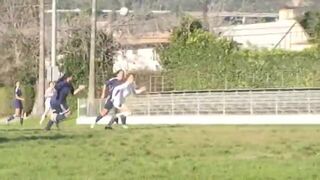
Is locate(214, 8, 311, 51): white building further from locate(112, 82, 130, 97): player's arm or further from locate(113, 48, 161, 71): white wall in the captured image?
locate(112, 82, 130, 97): player's arm

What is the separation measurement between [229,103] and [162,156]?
2390 centimetres

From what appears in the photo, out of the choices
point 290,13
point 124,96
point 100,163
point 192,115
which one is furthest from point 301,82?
point 290,13

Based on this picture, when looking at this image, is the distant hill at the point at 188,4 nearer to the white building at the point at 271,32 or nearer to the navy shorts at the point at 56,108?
the white building at the point at 271,32

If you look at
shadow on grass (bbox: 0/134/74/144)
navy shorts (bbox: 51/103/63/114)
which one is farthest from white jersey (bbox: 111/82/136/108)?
shadow on grass (bbox: 0/134/74/144)

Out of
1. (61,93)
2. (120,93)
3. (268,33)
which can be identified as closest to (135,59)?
(268,33)

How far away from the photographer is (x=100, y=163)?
1446 centimetres

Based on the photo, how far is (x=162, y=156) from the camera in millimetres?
15812

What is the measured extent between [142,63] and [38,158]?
57.7 meters

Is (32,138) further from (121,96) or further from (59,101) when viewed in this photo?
(121,96)

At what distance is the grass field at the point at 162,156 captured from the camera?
12758mm

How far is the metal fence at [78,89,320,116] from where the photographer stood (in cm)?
3797

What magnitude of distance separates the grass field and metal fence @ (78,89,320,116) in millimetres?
15471

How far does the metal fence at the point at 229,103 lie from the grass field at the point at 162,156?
15471 millimetres

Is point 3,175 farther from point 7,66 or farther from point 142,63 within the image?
point 142,63
